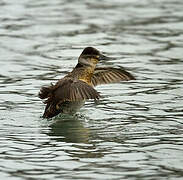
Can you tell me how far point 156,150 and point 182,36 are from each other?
7.85 m

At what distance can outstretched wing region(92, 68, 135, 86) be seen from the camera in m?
11.1

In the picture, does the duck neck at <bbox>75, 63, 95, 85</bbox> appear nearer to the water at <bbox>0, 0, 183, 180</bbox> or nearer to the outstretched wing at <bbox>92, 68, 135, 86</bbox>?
the outstretched wing at <bbox>92, 68, 135, 86</bbox>

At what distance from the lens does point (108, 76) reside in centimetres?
1113

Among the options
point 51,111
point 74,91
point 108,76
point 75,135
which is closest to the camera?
point 75,135

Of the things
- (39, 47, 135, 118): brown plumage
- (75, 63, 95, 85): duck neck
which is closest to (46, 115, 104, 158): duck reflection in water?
(39, 47, 135, 118): brown plumage

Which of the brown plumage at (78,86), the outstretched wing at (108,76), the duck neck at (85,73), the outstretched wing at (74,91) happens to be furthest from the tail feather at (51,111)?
the outstretched wing at (108,76)

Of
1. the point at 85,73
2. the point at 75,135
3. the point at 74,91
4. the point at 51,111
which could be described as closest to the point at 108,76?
the point at 85,73

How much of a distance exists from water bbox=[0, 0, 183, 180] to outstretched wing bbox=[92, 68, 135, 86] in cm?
38

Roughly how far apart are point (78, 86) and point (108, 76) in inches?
55.3

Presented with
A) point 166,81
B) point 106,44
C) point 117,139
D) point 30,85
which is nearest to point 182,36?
point 106,44

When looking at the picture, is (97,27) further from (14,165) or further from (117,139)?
(14,165)

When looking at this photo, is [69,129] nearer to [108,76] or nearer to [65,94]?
[65,94]

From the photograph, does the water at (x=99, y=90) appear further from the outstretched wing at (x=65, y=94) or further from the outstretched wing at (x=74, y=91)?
the outstretched wing at (x=74, y=91)

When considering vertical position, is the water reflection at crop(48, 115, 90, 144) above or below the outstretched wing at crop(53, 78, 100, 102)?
below
